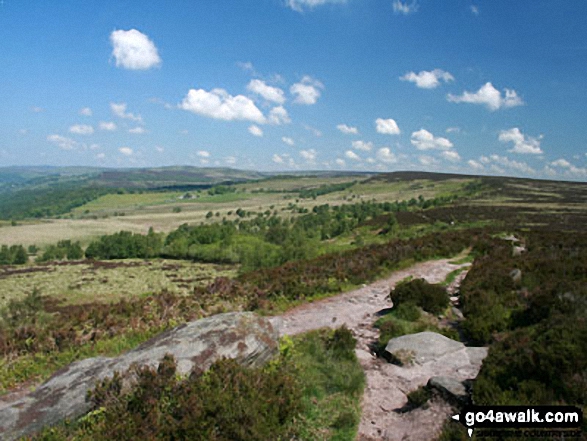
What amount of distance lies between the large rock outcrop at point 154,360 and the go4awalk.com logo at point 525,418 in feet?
13.6

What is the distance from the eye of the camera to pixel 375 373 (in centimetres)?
846

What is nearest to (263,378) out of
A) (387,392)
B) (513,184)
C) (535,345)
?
(387,392)

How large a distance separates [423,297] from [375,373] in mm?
5088

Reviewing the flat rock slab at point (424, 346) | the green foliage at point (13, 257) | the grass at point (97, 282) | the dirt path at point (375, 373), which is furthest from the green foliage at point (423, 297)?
the green foliage at point (13, 257)

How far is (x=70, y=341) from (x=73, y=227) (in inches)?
5751

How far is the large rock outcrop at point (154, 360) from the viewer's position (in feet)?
19.8

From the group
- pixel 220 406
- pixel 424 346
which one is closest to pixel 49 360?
pixel 220 406

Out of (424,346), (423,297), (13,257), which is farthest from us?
(13,257)

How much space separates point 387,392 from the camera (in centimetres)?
764

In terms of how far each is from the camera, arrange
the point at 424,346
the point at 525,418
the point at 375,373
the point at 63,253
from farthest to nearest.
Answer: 1. the point at 63,253
2. the point at 424,346
3. the point at 375,373
4. the point at 525,418

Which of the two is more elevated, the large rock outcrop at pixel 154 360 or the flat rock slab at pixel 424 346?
the large rock outcrop at pixel 154 360

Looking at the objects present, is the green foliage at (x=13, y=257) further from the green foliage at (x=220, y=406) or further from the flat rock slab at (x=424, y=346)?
the flat rock slab at (x=424, y=346)

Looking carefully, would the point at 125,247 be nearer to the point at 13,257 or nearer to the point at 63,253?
the point at 63,253

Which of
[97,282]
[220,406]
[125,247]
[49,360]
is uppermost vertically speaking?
[220,406]
